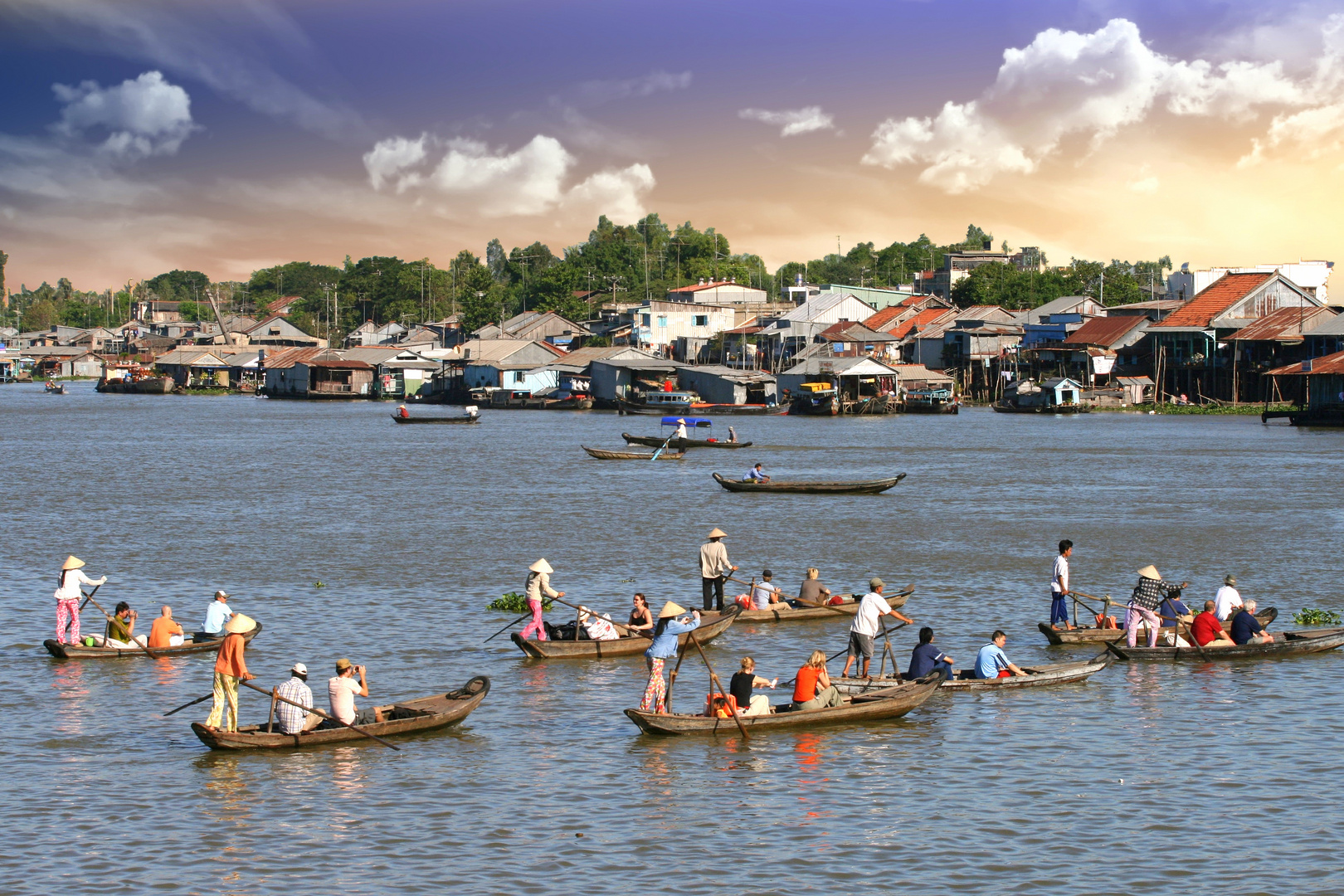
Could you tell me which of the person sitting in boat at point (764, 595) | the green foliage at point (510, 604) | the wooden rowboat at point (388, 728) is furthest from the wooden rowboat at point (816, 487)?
the wooden rowboat at point (388, 728)

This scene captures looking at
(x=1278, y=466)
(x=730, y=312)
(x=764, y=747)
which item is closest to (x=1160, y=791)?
(x=764, y=747)

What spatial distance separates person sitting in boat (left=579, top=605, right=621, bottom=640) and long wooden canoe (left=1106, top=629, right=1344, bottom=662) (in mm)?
7650

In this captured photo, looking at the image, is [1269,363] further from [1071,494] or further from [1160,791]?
[1160,791]

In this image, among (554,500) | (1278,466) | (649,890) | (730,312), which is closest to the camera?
(649,890)

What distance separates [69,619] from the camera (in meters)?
20.1

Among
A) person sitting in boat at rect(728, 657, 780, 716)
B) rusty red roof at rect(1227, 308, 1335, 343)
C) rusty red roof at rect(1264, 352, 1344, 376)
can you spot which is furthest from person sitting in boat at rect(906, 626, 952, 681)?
rusty red roof at rect(1227, 308, 1335, 343)

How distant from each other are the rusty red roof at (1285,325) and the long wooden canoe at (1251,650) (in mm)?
67281

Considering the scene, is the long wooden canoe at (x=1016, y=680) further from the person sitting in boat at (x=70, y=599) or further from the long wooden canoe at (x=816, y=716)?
the person sitting in boat at (x=70, y=599)

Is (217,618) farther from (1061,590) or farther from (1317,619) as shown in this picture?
(1317,619)

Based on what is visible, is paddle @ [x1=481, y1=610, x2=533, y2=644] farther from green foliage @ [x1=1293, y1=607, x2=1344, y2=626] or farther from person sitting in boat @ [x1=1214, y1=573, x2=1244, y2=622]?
green foliage @ [x1=1293, y1=607, x2=1344, y2=626]

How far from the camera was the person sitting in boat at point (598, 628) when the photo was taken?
2034cm

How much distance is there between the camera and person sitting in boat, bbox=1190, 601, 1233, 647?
19.8 meters

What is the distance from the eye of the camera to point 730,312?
117625 millimetres

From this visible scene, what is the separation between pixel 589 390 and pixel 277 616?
80297 millimetres
